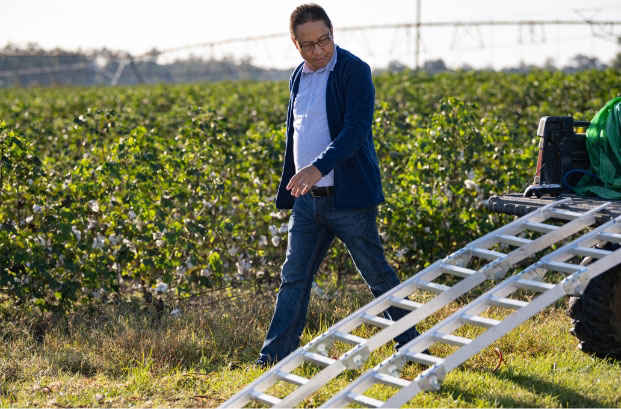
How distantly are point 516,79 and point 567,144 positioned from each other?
15768 millimetres

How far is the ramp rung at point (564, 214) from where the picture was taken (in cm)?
397

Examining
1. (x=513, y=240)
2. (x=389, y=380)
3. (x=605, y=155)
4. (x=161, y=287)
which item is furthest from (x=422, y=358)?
(x=161, y=287)

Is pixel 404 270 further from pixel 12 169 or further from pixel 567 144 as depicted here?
pixel 12 169

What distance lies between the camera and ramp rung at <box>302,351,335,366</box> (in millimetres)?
3602

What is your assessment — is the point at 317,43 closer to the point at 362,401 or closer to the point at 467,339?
the point at 467,339

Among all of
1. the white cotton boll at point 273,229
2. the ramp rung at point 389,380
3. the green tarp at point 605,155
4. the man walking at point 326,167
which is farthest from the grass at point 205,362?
the green tarp at point 605,155

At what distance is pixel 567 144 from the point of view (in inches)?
186

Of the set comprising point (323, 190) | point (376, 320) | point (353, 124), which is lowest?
point (376, 320)

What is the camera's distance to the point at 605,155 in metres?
4.62

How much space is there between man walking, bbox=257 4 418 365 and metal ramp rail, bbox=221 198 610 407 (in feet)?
1.47

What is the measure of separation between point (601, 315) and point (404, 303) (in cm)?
123

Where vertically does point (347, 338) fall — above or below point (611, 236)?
below

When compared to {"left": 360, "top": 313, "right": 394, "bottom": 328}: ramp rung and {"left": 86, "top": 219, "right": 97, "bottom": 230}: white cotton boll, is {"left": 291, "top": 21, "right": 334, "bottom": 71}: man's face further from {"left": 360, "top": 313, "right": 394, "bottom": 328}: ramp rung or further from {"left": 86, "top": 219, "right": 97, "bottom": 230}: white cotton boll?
{"left": 86, "top": 219, "right": 97, "bottom": 230}: white cotton boll

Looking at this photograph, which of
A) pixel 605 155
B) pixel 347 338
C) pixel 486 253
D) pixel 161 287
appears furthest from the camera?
pixel 161 287
